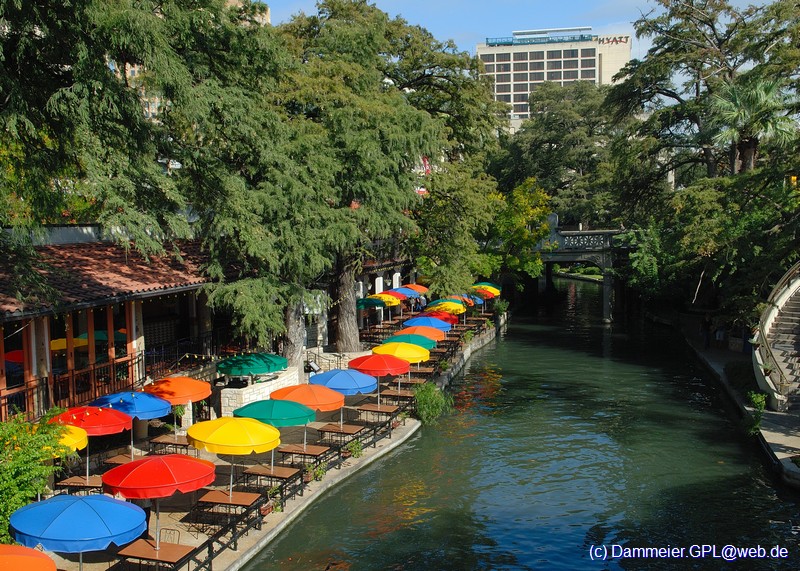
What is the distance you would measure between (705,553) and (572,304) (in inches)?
2013

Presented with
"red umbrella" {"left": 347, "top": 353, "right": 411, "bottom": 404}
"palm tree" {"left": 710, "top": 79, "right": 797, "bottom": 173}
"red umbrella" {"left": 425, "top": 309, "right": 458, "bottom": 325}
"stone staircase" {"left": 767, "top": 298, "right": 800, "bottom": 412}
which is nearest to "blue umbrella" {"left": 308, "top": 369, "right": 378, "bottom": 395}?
"red umbrella" {"left": 347, "top": 353, "right": 411, "bottom": 404}

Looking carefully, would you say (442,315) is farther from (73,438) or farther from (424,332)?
(73,438)

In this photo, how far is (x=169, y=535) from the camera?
15500mm

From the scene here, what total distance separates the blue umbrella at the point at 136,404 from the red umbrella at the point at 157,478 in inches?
153

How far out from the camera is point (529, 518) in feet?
58.4

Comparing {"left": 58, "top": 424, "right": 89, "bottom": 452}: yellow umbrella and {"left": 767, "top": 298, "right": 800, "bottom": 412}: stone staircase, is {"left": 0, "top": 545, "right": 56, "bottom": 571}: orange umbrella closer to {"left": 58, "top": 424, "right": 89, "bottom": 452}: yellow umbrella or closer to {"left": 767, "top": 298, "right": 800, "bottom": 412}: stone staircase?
{"left": 58, "top": 424, "right": 89, "bottom": 452}: yellow umbrella

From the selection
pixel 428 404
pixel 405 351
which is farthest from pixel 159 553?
pixel 405 351

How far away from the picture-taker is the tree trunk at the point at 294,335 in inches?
1056

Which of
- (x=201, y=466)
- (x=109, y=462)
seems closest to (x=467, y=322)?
(x=109, y=462)

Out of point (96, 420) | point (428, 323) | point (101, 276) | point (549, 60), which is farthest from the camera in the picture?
point (549, 60)

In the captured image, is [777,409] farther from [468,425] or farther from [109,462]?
[109,462]

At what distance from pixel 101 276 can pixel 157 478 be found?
795cm

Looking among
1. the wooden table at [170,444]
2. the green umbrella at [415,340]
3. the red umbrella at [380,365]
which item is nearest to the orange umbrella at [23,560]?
the wooden table at [170,444]

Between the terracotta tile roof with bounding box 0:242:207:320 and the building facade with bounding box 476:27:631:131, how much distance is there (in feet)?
548
